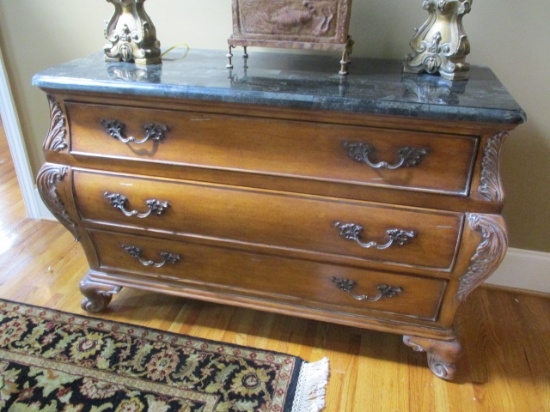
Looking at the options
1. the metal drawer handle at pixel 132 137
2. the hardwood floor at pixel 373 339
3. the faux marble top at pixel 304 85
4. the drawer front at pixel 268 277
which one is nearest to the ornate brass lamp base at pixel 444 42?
the faux marble top at pixel 304 85

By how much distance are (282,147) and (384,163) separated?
25cm

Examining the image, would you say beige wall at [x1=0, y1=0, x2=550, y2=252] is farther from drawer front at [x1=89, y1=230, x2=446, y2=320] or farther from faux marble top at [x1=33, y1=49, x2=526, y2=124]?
drawer front at [x1=89, y1=230, x2=446, y2=320]

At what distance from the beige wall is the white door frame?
29 mm

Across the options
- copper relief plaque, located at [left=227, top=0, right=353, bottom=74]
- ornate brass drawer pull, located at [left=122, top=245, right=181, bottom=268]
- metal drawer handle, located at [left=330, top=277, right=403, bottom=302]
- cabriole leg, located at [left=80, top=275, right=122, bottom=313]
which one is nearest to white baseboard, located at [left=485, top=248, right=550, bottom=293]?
metal drawer handle, located at [left=330, top=277, right=403, bottom=302]

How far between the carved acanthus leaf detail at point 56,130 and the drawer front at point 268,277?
0.29m

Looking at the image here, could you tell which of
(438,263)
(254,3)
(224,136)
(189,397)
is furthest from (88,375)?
(254,3)

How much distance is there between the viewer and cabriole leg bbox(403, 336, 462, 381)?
4.03ft

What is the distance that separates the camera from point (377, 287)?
3.94 ft

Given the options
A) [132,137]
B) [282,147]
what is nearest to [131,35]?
[132,137]

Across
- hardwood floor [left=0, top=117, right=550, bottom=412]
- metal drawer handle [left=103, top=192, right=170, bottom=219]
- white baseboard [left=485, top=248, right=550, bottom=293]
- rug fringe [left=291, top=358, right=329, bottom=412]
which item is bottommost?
hardwood floor [left=0, top=117, right=550, bottom=412]

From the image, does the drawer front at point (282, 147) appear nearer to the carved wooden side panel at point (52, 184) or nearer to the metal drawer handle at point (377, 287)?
the carved wooden side panel at point (52, 184)

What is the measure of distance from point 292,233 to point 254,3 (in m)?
0.63

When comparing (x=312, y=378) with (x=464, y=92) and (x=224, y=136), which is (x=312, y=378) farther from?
(x=464, y=92)

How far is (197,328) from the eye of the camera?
1473 mm
